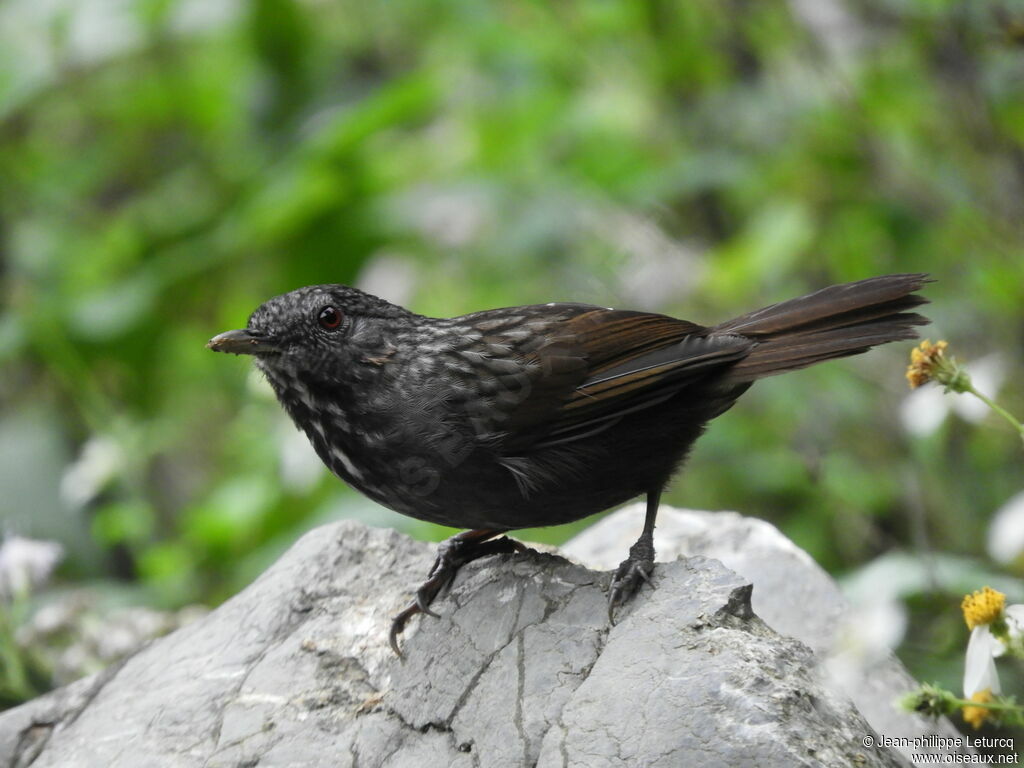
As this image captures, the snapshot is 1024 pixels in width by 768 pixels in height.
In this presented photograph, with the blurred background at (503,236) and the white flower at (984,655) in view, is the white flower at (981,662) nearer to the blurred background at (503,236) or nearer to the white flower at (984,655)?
the white flower at (984,655)

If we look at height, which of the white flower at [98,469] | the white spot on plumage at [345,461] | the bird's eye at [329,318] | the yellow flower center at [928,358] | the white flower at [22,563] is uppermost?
the bird's eye at [329,318]

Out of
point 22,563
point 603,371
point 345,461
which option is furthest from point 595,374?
point 22,563

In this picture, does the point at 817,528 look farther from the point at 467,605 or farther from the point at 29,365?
the point at 29,365

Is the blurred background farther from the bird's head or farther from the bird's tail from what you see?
the bird's head

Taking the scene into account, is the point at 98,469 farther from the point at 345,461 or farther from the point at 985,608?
the point at 985,608

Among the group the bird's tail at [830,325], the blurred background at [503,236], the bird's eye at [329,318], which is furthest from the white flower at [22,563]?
the bird's tail at [830,325]

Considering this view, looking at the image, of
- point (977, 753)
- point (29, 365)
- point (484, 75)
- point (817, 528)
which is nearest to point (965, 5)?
point (817, 528)
